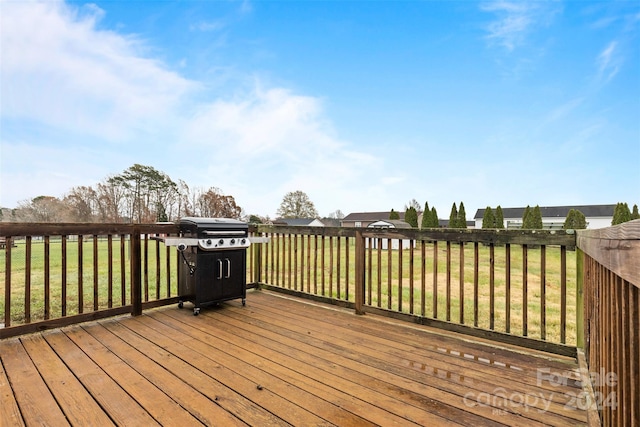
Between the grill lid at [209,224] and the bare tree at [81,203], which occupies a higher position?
the bare tree at [81,203]

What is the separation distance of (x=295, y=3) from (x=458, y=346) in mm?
8954

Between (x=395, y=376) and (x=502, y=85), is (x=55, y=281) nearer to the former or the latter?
(x=395, y=376)

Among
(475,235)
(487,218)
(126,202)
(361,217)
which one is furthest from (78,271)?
(361,217)

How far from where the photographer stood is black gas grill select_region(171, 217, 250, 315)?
3.12m

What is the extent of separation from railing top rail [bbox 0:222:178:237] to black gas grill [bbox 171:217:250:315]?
0.31 meters

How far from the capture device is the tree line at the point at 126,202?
15.4m

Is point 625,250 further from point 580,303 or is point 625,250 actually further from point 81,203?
point 81,203

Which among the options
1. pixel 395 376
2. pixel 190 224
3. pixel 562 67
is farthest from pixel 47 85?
pixel 562 67

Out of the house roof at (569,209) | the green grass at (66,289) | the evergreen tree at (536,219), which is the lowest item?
the green grass at (66,289)

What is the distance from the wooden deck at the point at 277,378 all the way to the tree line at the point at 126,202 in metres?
14.0

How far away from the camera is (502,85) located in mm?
10141

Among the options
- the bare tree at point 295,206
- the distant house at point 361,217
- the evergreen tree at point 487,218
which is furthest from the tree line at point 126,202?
the distant house at point 361,217

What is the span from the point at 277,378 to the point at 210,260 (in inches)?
67.9

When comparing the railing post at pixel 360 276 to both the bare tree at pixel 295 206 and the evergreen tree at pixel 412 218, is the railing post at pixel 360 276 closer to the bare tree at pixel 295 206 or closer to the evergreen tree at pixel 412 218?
the evergreen tree at pixel 412 218
